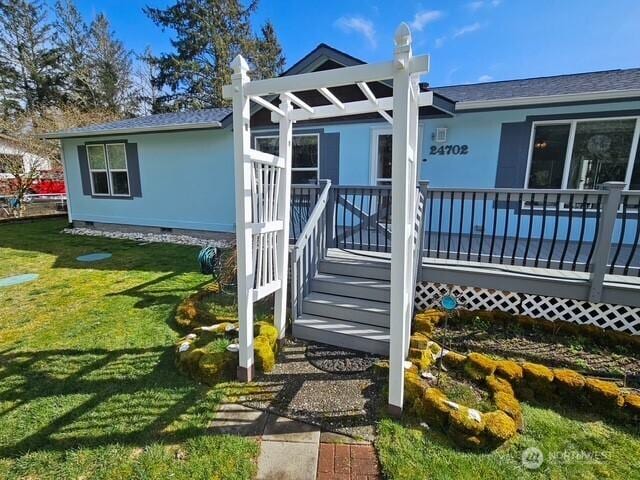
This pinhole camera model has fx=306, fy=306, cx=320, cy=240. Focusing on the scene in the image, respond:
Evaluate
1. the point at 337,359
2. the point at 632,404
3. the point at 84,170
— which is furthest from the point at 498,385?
the point at 84,170

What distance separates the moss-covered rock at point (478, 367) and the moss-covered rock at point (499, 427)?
46 cm

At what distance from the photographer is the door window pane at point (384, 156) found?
6254mm

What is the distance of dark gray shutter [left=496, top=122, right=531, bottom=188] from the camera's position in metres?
5.36

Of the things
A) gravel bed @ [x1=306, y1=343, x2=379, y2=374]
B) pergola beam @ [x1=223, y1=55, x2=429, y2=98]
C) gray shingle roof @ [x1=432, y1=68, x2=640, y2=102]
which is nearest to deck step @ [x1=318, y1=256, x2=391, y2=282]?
gravel bed @ [x1=306, y1=343, x2=379, y2=374]

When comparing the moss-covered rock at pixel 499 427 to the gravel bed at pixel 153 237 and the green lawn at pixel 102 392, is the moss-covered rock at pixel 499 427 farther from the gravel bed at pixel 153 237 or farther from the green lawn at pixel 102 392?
the gravel bed at pixel 153 237

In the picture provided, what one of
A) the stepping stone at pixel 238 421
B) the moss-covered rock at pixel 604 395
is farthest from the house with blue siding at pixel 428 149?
the stepping stone at pixel 238 421

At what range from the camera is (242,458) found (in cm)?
198

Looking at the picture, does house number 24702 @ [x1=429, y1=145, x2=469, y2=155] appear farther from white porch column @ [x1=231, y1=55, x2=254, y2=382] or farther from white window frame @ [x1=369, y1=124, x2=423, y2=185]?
white porch column @ [x1=231, y1=55, x2=254, y2=382]

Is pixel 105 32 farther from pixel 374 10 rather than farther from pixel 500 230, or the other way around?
pixel 500 230

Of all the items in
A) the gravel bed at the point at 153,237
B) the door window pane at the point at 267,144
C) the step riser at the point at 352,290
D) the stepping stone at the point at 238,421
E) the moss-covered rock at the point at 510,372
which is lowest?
the stepping stone at the point at 238,421

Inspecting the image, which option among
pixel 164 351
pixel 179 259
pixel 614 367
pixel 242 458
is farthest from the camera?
pixel 179 259

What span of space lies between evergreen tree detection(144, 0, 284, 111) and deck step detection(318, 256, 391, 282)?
19051 mm

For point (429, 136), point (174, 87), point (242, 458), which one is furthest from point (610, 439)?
point (174, 87)

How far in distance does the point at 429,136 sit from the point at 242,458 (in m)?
5.84
